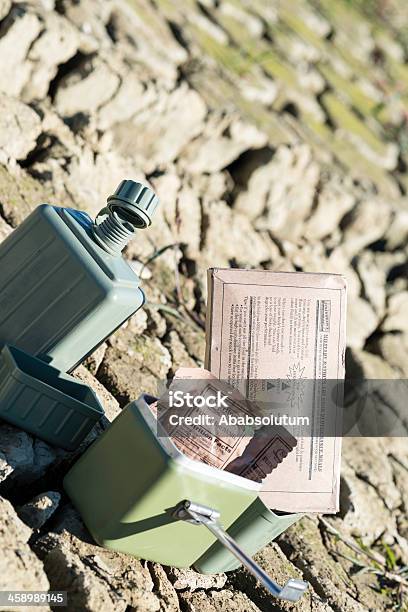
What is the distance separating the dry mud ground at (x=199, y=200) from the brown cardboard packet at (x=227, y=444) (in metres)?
0.32

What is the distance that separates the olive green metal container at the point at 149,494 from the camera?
200 cm

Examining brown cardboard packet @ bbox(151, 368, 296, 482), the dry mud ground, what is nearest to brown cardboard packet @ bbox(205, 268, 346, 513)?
brown cardboard packet @ bbox(151, 368, 296, 482)

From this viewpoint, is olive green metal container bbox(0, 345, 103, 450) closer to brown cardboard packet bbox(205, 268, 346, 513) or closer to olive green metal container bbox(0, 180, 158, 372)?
olive green metal container bbox(0, 180, 158, 372)

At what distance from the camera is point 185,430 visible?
7.14 feet

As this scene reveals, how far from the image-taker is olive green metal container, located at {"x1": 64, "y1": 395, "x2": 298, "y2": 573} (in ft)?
6.56

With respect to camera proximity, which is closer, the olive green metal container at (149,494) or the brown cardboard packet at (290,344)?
the olive green metal container at (149,494)

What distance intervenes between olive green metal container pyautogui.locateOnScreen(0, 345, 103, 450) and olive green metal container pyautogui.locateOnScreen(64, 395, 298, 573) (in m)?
0.13

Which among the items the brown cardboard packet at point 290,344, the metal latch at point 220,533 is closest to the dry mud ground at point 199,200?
the metal latch at point 220,533

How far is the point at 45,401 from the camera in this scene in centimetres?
219

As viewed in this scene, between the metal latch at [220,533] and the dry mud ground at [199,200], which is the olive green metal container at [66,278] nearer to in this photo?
the dry mud ground at [199,200]

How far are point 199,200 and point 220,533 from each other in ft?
9.04

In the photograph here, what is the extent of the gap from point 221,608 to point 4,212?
1584 millimetres

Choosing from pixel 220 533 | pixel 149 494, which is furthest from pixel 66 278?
pixel 220 533

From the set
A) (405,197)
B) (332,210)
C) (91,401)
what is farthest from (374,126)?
(91,401)
